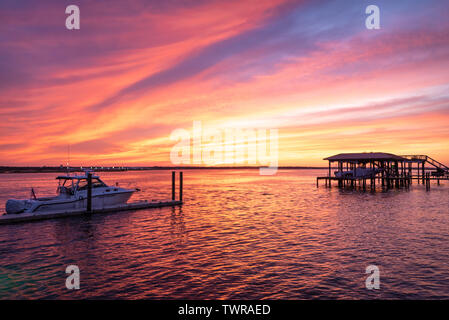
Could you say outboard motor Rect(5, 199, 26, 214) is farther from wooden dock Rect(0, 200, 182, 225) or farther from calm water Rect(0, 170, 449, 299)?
calm water Rect(0, 170, 449, 299)

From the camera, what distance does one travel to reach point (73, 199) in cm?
2392

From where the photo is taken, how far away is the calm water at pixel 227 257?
9531mm

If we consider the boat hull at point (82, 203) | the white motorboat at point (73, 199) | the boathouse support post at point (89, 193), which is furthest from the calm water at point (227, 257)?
the white motorboat at point (73, 199)

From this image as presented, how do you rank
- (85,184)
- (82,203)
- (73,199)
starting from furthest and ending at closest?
(85,184) < (82,203) < (73,199)

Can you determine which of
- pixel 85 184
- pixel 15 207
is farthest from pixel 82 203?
pixel 15 207

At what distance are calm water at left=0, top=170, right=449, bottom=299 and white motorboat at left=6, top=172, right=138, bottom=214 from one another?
7.85ft

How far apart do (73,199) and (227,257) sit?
1637 cm

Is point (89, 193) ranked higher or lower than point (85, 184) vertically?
lower

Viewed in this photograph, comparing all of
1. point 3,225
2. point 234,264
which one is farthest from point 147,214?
point 234,264

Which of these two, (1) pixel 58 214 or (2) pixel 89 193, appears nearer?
(1) pixel 58 214

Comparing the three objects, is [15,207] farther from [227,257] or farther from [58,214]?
[227,257]

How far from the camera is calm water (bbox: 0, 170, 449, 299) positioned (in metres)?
9.53

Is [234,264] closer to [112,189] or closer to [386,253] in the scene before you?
[386,253]
